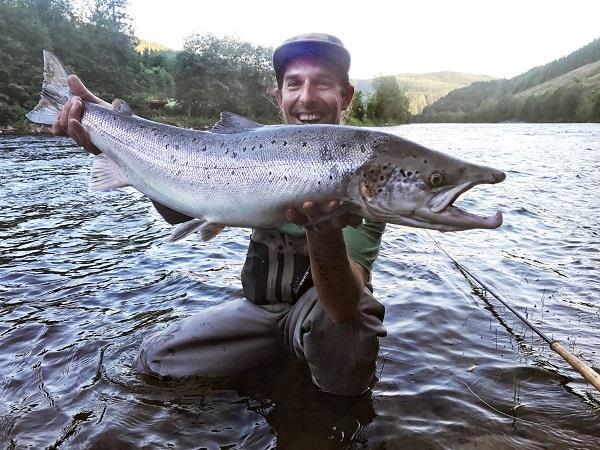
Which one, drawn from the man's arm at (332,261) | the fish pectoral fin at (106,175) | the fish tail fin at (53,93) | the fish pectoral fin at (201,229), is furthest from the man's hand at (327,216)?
the fish tail fin at (53,93)

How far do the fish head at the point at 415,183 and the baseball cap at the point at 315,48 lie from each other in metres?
1.21

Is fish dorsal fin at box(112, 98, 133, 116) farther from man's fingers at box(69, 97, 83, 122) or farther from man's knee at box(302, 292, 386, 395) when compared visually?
man's knee at box(302, 292, 386, 395)

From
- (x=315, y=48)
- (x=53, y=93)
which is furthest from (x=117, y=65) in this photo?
(x=315, y=48)

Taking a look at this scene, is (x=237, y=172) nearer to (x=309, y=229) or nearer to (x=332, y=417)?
(x=309, y=229)

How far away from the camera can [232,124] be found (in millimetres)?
2904

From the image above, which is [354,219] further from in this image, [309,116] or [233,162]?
[309,116]

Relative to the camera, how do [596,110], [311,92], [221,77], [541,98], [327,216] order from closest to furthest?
[327,216], [311,92], [596,110], [221,77], [541,98]

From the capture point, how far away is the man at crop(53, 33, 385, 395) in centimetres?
301

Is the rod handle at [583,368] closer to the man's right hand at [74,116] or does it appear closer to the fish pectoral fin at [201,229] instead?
the fish pectoral fin at [201,229]

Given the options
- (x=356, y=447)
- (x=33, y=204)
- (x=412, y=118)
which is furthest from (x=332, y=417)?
(x=412, y=118)

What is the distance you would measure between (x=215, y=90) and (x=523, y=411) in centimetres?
5910

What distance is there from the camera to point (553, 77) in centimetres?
12900

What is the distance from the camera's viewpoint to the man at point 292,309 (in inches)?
119

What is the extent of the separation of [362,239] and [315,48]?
1.28 m
